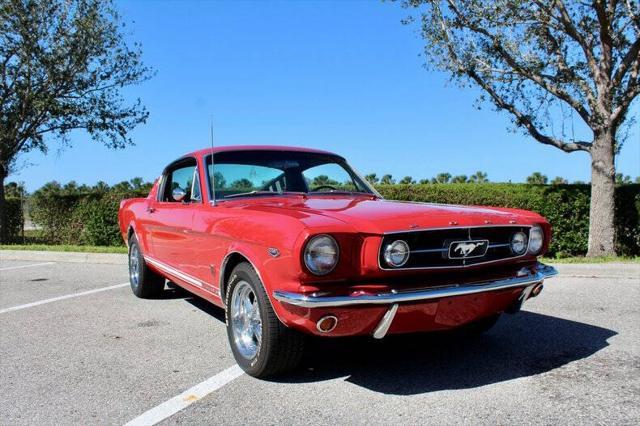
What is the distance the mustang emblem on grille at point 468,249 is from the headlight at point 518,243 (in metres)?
0.33

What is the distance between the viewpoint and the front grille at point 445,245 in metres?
3.29

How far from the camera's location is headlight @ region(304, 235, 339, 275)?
10.3ft

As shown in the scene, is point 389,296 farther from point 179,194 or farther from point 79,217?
point 79,217

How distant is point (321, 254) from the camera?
10.4 feet

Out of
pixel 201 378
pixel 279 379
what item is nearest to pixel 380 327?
pixel 279 379

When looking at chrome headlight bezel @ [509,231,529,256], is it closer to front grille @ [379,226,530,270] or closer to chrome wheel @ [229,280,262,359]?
front grille @ [379,226,530,270]

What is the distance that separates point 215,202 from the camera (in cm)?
445

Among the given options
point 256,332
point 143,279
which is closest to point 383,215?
point 256,332

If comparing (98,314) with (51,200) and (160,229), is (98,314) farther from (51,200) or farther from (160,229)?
(51,200)

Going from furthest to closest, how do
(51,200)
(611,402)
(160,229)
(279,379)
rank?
(51,200), (160,229), (279,379), (611,402)

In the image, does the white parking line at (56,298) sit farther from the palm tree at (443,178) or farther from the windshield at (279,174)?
the palm tree at (443,178)

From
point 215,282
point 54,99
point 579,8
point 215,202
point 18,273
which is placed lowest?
point 18,273

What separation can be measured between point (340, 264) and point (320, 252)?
135 millimetres

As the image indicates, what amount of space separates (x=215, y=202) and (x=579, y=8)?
28.0ft
